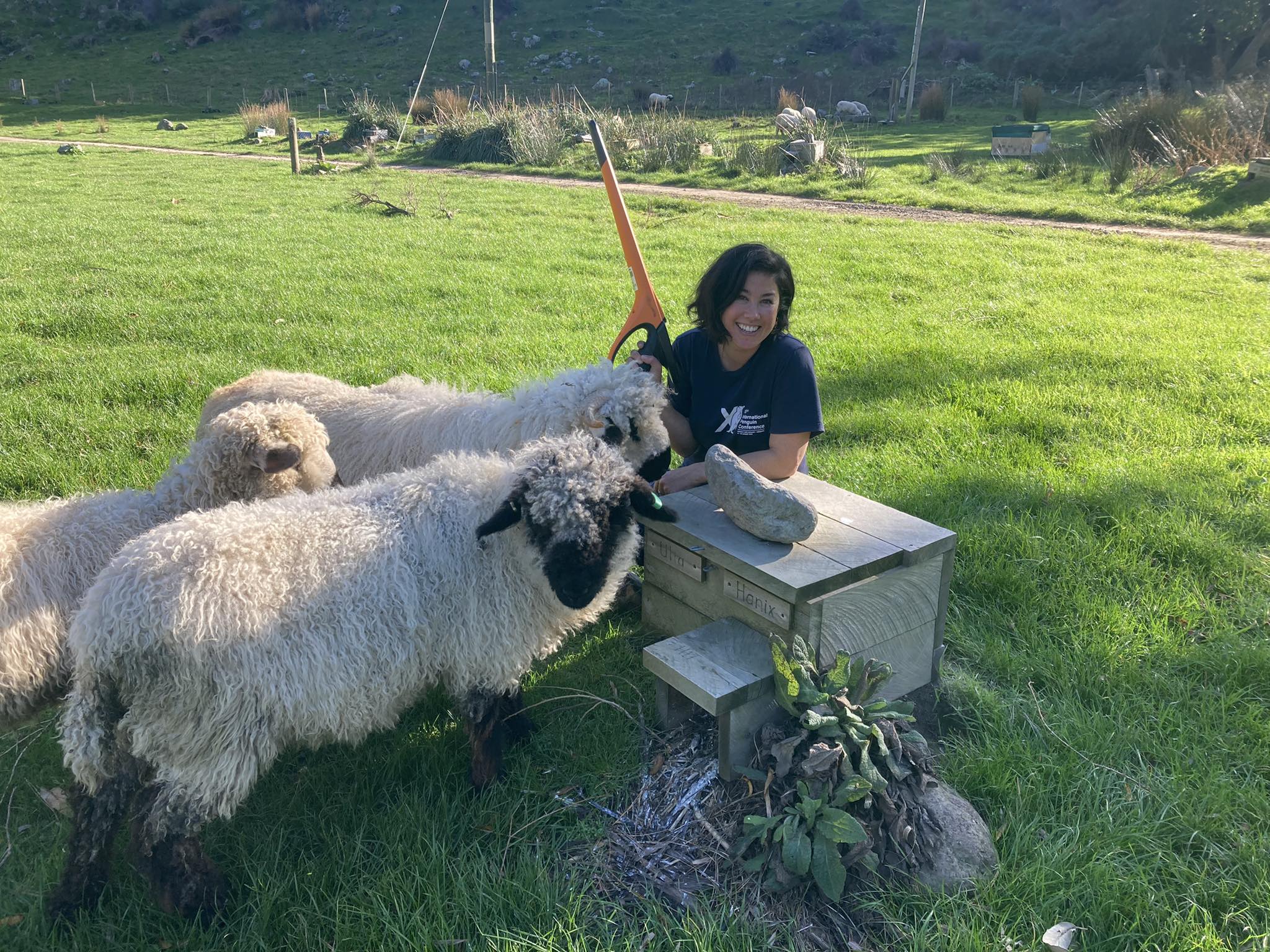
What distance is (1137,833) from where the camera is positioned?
9.68ft

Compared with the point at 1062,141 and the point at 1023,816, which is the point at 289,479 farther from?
the point at 1062,141

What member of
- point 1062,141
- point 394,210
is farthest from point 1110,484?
point 1062,141

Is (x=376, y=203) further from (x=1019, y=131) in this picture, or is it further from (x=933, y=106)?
(x=933, y=106)

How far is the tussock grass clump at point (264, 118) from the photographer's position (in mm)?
27406

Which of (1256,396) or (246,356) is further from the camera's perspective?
(246,356)

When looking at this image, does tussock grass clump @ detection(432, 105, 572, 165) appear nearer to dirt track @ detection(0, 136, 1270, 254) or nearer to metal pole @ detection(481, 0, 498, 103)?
dirt track @ detection(0, 136, 1270, 254)

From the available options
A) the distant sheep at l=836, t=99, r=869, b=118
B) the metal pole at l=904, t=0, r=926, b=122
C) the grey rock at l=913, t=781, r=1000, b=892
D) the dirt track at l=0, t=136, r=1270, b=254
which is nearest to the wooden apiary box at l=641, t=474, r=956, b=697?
the grey rock at l=913, t=781, r=1000, b=892

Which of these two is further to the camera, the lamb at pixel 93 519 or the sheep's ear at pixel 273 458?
the sheep's ear at pixel 273 458

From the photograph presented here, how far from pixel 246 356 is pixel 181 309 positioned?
1970 millimetres

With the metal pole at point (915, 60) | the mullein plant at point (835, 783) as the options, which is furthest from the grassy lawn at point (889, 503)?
the metal pole at point (915, 60)

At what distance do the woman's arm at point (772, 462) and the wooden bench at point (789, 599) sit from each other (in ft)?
0.87

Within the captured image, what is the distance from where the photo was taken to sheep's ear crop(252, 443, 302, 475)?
400 cm

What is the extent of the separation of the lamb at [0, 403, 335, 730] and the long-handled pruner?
1.87 meters

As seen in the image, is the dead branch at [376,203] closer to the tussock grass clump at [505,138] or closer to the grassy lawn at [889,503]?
the grassy lawn at [889,503]
